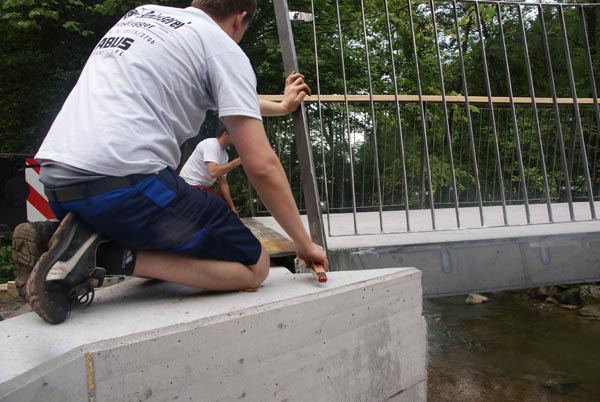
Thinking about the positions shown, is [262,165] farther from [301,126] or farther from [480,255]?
[480,255]

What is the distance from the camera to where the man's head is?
6.53ft

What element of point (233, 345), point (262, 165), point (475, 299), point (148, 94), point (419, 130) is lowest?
point (475, 299)

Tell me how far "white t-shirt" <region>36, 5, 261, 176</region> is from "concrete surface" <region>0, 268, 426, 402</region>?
0.49 meters

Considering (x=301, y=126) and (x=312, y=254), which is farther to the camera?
(x=301, y=126)

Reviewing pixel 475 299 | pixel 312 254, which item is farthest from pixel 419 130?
pixel 312 254

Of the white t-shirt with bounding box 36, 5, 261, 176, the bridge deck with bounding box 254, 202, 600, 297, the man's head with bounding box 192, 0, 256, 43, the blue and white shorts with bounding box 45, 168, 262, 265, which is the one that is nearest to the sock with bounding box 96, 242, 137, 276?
the blue and white shorts with bounding box 45, 168, 262, 265

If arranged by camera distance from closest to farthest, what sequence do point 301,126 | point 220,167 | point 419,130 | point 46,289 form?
point 46,289 → point 301,126 → point 220,167 → point 419,130

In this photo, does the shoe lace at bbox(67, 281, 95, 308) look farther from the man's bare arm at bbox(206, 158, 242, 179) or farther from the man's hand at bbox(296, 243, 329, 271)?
the man's bare arm at bbox(206, 158, 242, 179)

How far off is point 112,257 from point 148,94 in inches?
21.8

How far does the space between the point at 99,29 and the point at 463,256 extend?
7.84 m

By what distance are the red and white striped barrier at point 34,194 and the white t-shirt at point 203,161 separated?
46.4 inches

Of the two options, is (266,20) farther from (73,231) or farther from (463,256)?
(73,231)

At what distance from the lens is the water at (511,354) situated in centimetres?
401

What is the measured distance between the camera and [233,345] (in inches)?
65.7
